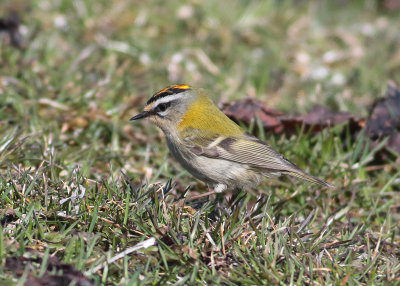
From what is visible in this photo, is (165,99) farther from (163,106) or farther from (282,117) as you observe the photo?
(282,117)

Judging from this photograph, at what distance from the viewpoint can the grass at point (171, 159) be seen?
3424 mm

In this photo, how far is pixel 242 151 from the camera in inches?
183

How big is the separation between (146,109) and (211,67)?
266cm

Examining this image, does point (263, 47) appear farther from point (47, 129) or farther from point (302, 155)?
point (47, 129)

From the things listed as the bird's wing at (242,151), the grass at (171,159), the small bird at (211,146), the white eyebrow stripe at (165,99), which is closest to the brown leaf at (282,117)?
the grass at (171,159)

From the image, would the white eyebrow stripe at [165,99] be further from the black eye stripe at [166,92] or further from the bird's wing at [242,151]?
the bird's wing at [242,151]

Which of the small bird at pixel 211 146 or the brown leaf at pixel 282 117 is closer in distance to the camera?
the small bird at pixel 211 146

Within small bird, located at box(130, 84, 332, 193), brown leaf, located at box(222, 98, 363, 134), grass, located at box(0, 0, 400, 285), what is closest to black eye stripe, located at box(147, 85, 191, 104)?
small bird, located at box(130, 84, 332, 193)

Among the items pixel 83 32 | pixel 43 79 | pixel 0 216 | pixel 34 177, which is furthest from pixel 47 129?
A: pixel 83 32

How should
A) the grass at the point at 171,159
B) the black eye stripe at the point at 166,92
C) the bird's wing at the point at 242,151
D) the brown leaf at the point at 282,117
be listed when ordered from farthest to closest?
the brown leaf at the point at 282,117, the black eye stripe at the point at 166,92, the bird's wing at the point at 242,151, the grass at the point at 171,159

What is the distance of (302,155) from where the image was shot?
17.4 feet

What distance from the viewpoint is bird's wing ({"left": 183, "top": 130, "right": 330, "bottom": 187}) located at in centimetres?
453

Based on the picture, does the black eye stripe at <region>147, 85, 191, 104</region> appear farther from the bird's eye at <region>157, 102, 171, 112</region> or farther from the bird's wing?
the bird's wing

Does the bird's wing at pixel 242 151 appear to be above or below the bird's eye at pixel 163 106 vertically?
below
